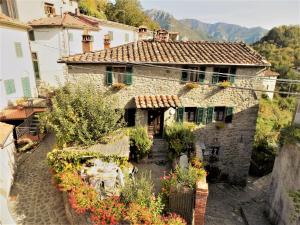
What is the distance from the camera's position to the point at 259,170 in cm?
1877

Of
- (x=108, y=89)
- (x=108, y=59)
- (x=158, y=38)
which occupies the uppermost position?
(x=158, y=38)

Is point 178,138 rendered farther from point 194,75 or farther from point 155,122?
point 194,75

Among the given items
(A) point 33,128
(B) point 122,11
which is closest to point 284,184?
(A) point 33,128

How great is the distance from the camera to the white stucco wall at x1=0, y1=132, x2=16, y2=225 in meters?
7.69

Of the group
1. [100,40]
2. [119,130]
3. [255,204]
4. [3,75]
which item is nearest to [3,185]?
[119,130]

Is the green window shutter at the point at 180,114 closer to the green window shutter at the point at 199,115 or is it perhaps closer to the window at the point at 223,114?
the green window shutter at the point at 199,115

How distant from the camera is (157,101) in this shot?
502 inches

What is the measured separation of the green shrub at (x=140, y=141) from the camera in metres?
12.2

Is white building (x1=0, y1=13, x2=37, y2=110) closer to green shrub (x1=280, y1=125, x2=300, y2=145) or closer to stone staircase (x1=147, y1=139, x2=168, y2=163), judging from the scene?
stone staircase (x1=147, y1=139, x2=168, y2=163)

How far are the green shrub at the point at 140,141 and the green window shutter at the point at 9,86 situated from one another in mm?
10921

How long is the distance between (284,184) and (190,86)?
716 cm

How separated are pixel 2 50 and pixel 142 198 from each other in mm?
15581

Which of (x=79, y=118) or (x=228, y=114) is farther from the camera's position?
(x=228, y=114)

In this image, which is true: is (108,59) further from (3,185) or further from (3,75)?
(3,75)
